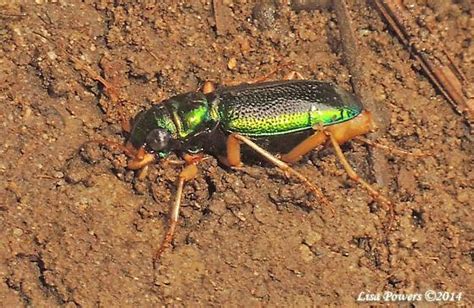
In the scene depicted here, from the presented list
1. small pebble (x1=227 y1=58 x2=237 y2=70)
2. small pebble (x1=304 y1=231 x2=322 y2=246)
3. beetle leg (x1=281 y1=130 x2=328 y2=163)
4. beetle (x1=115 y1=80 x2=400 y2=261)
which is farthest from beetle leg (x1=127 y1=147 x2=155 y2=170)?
small pebble (x1=304 y1=231 x2=322 y2=246)

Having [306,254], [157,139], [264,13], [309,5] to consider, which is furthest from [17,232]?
[309,5]

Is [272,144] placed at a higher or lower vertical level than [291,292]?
higher

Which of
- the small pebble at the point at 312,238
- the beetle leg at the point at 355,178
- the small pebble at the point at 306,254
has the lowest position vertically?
the small pebble at the point at 306,254

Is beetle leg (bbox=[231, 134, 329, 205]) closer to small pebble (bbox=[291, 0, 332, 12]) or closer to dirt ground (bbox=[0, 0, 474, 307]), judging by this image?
dirt ground (bbox=[0, 0, 474, 307])

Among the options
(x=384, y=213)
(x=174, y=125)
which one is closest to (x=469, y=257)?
(x=384, y=213)

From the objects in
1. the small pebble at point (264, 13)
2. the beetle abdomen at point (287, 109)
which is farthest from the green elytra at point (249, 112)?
the small pebble at point (264, 13)

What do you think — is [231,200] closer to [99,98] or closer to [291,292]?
[291,292]

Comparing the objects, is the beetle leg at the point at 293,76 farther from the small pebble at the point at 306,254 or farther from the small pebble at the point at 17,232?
the small pebble at the point at 17,232
